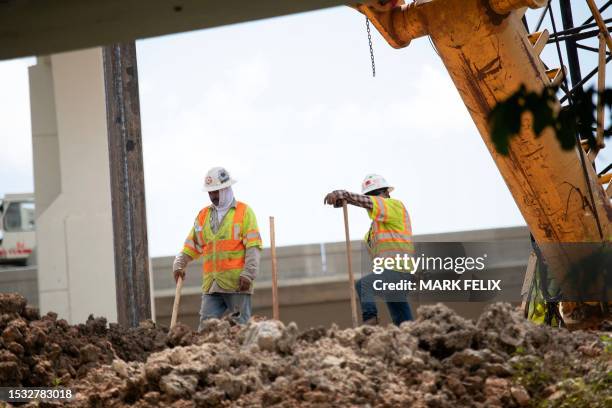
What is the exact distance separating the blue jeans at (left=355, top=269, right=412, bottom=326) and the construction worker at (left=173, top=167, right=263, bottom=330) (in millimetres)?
1111

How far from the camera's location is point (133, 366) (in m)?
7.11

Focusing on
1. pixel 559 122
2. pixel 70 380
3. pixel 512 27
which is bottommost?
pixel 70 380

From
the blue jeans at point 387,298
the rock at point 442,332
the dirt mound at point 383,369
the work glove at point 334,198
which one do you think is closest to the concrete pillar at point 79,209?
the blue jeans at point 387,298

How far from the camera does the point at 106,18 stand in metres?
3.23

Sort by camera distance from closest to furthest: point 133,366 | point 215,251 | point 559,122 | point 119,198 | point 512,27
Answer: point 559,122 → point 133,366 → point 512,27 → point 215,251 → point 119,198

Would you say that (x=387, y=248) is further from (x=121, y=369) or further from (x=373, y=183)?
(x=121, y=369)

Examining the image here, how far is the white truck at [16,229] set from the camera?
27000 mm

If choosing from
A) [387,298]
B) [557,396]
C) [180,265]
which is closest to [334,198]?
[387,298]

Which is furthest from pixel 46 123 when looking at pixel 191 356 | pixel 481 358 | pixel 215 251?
pixel 481 358

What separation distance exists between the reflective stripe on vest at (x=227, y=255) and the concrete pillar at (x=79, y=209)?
5.05 ft

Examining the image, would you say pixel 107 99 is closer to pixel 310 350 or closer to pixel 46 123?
pixel 46 123

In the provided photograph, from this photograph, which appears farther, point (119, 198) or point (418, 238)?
point (418, 238)

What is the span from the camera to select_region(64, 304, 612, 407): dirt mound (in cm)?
600

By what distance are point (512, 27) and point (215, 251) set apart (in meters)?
3.77
